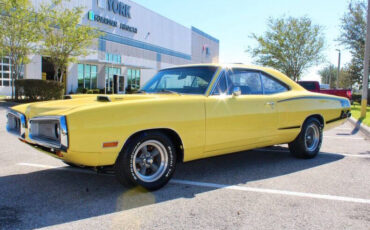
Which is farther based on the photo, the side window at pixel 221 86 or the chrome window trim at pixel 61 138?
the side window at pixel 221 86

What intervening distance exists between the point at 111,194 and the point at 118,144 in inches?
25.2

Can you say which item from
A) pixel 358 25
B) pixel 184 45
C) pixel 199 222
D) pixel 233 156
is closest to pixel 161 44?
pixel 184 45

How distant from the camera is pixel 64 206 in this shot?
128 inches

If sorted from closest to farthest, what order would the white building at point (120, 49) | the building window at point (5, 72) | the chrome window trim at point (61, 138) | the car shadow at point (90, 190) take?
the car shadow at point (90, 190)
the chrome window trim at point (61, 138)
the building window at point (5, 72)
the white building at point (120, 49)

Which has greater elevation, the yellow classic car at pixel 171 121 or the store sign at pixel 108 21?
the store sign at pixel 108 21

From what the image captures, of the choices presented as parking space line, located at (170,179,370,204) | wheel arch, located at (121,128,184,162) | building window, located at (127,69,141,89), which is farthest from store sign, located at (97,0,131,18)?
parking space line, located at (170,179,370,204)

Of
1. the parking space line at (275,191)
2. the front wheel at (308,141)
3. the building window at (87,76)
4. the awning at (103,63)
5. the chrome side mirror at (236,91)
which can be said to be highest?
the awning at (103,63)

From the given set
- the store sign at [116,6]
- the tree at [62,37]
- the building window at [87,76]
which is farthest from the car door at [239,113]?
the store sign at [116,6]

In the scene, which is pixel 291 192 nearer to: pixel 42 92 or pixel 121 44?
pixel 42 92

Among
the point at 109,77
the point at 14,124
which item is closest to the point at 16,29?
the point at 109,77

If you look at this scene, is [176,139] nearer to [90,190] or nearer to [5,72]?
[90,190]

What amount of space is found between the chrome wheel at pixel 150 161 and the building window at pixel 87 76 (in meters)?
28.9

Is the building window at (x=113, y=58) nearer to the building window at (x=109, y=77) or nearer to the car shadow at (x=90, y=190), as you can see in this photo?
the building window at (x=109, y=77)

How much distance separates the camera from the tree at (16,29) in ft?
65.4
